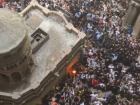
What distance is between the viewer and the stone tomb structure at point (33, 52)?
67.2 ft

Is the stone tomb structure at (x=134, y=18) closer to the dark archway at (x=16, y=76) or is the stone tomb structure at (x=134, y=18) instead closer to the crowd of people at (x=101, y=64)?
the crowd of people at (x=101, y=64)

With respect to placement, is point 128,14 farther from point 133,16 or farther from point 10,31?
point 10,31

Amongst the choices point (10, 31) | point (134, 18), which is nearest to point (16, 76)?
point (10, 31)

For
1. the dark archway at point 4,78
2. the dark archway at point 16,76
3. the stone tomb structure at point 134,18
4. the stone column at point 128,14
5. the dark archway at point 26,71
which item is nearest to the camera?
the dark archway at point 4,78

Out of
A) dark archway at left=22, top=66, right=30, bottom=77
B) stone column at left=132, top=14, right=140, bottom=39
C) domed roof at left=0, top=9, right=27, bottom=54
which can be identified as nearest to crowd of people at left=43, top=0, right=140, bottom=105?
stone column at left=132, top=14, right=140, bottom=39

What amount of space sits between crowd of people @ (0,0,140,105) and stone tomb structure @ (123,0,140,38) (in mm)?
684

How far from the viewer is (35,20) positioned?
93.8ft

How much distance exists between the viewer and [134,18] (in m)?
32.0

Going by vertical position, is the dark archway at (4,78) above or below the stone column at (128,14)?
below

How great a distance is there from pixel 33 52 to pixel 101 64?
27.3 ft

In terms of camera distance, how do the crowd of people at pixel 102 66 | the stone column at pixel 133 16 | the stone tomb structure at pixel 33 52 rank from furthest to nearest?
the stone column at pixel 133 16, the crowd of people at pixel 102 66, the stone tomb structure at pixel 33 52

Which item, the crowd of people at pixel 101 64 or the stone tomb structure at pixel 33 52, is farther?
the crowd of people at pixel 101 64

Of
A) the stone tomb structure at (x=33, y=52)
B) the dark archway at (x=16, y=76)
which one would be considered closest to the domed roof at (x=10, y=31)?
the stone tomb structure at (x=33, y=52)

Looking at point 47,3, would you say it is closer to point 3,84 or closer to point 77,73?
point 77,73
